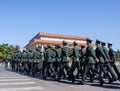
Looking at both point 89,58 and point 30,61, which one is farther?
point 30,61

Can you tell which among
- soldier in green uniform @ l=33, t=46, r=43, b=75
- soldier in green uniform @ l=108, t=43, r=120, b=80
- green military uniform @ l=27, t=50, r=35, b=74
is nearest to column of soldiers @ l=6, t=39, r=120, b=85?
soldier in green uniform @ l=108, t=43, r=120, b=80

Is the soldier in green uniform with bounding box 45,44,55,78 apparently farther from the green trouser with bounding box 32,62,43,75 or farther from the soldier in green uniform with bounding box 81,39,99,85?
the soldier in green uniform with bounding box 81,39,99,85

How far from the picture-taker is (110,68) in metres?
11.8

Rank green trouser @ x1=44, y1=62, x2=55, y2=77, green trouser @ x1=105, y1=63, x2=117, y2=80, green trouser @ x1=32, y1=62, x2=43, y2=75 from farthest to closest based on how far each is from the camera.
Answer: green trouser @ x1=32, y1=62, x2=43, y2=75 < green trouser @ x1=44, y1=62, x2=55, y2=77 < green trouser @ x1=105, y1=63, x2=117, y2=80

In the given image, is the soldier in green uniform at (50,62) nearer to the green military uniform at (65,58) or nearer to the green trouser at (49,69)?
the green trouser at (49,69)

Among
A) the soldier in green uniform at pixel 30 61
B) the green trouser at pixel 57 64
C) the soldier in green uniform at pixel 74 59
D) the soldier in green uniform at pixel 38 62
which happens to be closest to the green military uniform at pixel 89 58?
the soldier in green uniform at pixel 74 59

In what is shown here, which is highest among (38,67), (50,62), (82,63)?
(50,62)

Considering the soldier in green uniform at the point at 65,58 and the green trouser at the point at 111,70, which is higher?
the soldier in green uniform at the point at 65,58

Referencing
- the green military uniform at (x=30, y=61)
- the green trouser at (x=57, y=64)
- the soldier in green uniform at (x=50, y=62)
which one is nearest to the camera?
the green trouser at (x=57, y=64)

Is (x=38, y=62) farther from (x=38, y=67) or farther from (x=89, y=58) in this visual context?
(x=89, y=58)

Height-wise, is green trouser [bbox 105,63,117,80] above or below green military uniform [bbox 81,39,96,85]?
below

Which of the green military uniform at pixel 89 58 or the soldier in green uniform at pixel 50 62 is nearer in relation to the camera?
the green military uniform at pixel 89 58

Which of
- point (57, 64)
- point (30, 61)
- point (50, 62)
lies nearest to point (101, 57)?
point (57, 64)

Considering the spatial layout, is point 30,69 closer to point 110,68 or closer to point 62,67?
point 62,67
